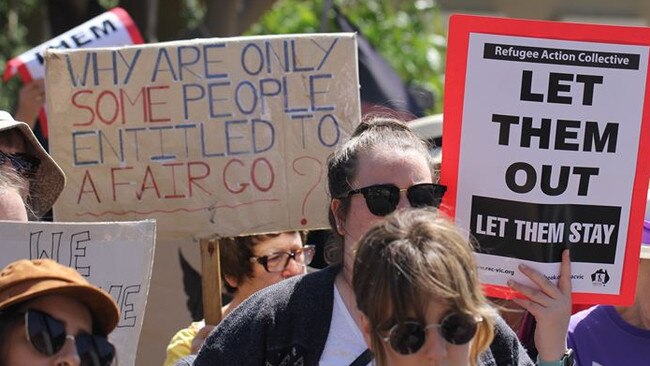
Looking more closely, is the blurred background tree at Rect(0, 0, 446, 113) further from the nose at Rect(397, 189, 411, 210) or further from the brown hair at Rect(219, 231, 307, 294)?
the nose at Rect(397, 189, 411, 210)

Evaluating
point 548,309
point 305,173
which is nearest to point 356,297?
point 548,309

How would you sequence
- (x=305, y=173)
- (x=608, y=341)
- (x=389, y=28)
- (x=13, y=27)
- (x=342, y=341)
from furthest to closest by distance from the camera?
(x=13, y=27) < (x=389, y=28) < (x=305, y=173) < (x=608, y=341) < (x=342, y=341)

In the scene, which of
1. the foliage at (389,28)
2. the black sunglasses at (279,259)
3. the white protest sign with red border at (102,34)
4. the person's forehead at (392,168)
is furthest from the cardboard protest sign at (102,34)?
the foliage at (389,28)

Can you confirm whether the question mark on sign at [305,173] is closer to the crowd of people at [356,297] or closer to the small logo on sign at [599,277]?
the crowd of people at [356,297]

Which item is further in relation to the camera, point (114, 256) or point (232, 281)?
point (232, 281)

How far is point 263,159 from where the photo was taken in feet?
13.5

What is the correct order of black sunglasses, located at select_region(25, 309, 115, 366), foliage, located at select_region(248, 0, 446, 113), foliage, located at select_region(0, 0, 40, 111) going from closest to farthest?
black sunglasses, located at select_region(25, 309, 115, 366)
foliage, located at select_region(248, 0, 446, 113)
foliage, located at select_region(0, 0, 40, 111)

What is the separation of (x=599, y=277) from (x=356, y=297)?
0.94m

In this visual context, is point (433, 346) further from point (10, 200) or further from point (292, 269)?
point (292, 269)

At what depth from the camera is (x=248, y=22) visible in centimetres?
938

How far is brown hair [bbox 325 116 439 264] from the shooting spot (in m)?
3.09

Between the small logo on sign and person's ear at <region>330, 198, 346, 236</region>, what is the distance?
664 millimetres

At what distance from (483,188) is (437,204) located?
21 centimetres

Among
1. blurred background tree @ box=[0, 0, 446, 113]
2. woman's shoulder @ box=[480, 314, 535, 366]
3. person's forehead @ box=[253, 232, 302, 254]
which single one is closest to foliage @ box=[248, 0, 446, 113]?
blurred background tree @ box=[0, 0, 446, 113]
